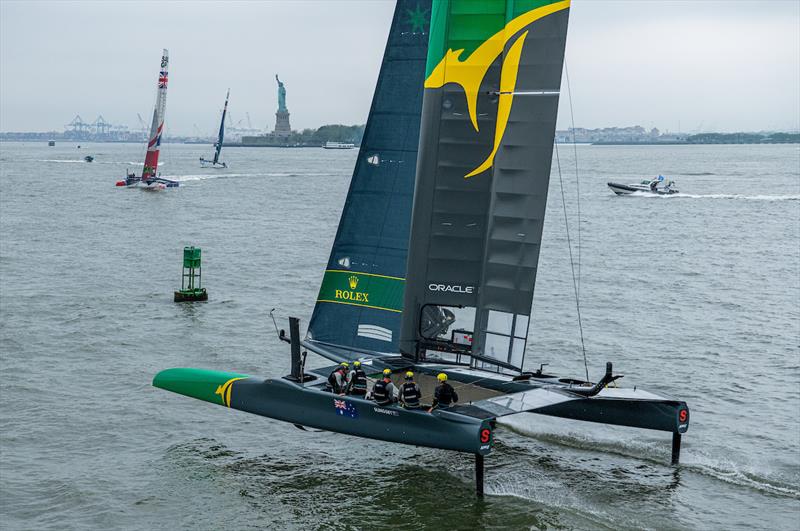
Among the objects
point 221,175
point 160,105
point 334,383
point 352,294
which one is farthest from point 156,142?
point 334,383

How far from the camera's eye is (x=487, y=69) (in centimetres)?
1641

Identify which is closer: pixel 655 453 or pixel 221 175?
pixel 655 453

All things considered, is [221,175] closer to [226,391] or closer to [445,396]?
[226,391]

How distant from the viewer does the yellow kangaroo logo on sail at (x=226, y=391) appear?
1641 cm

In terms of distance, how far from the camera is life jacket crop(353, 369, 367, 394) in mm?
15397

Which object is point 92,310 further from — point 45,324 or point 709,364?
point 709,364

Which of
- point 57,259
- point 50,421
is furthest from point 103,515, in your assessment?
point 57,259

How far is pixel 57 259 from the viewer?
4169cm

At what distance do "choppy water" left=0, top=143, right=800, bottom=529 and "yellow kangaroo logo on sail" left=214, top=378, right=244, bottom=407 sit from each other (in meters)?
1.15

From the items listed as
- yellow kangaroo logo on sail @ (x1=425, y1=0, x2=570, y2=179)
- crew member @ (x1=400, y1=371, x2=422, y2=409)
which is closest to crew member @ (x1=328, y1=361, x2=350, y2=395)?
crew member @ (x1=400, y1=371, x2=422, y2=409)

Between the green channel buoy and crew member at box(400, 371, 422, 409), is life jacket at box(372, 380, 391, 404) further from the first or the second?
the green channel buoy

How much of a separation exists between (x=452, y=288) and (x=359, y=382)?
8.97 feet

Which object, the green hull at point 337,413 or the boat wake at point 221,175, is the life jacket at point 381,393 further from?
the boat wake at point 221,175

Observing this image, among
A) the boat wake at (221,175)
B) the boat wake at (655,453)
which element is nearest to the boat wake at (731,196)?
the boat wake at (221,175)
